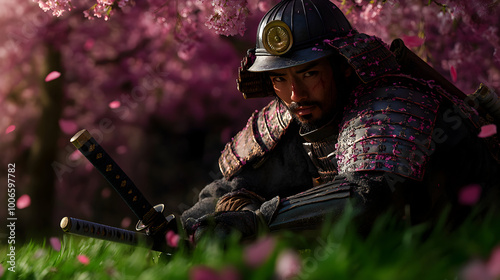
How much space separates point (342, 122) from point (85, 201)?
8318 mm

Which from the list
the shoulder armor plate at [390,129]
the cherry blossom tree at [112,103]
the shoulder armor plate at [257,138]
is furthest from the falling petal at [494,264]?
the cherry blossom tree at [112,103]

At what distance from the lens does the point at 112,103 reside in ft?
31.7

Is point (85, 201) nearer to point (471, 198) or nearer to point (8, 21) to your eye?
point (8, 21)

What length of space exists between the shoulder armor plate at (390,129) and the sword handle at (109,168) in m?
1.07

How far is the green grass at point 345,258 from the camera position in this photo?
186 cm

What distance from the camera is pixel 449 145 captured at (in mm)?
3020

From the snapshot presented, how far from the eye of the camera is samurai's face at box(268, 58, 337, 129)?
3076 mm

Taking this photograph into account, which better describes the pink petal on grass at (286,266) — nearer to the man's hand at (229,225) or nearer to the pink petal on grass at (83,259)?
the man's hand at (229,225)

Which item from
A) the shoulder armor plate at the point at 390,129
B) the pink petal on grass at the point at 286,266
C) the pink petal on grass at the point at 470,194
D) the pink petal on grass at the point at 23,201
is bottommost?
the pink petal on grass at the point at 470,194

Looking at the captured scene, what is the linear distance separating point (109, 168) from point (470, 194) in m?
1.96

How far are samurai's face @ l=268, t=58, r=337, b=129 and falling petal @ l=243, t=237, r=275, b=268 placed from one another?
1276mm

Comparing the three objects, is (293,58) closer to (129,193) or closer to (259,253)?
(129,193)

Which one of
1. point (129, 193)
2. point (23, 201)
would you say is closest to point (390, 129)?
point (129, 193)

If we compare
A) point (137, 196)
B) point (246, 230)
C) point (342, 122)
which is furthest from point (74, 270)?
point (342, 122)
